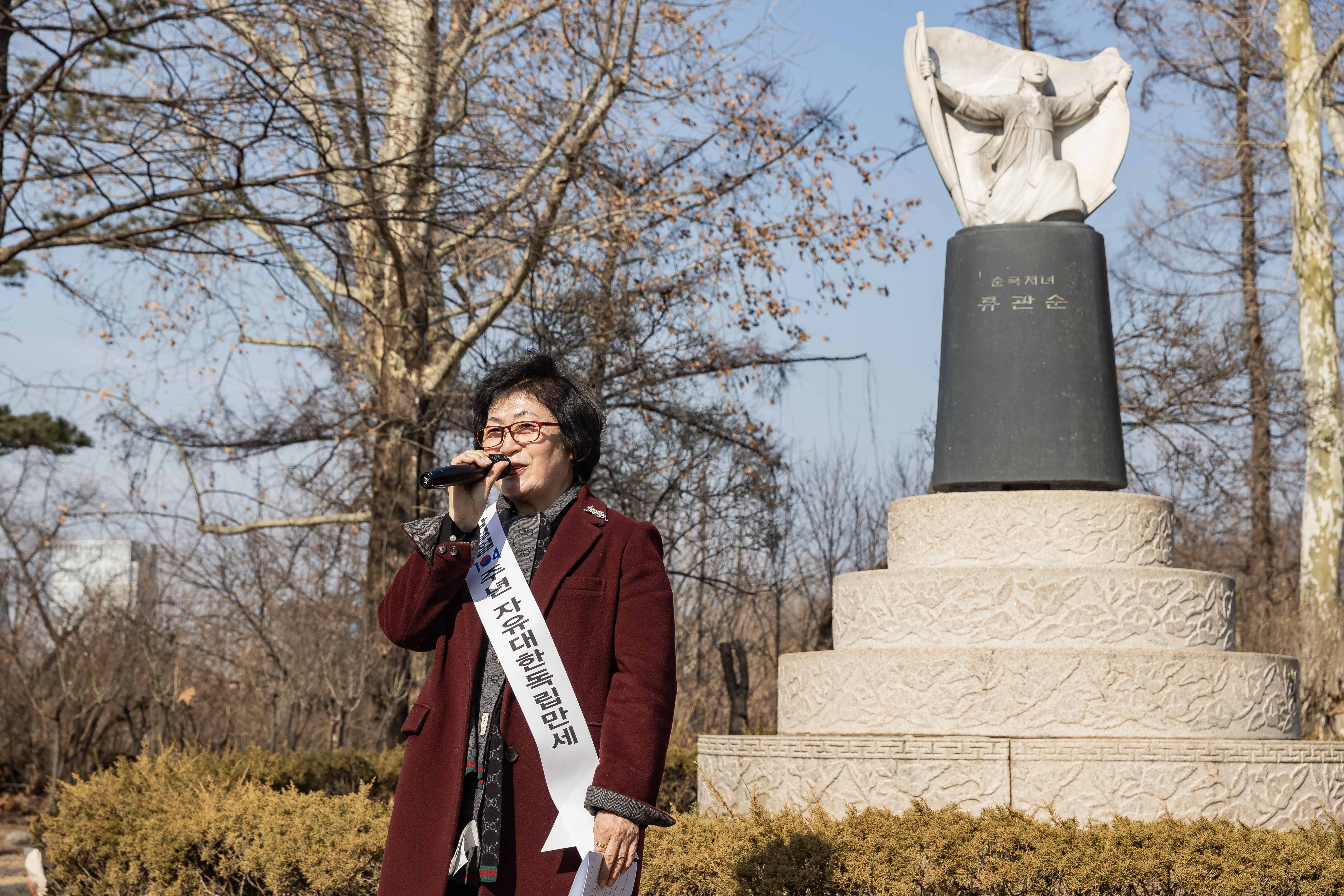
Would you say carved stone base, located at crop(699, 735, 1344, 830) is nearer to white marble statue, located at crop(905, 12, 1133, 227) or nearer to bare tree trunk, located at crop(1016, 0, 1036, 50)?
white marble statue, located at crop(905, 12, 1133, 227)

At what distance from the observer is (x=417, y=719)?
2.82 meters

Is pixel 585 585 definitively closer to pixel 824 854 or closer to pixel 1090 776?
pixel 824 854

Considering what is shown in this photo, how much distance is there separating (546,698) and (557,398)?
0.68 m

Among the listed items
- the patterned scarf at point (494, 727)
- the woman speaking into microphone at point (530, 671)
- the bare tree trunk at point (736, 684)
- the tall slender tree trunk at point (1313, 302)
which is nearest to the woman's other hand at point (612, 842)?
the woman speaking into microphone at point (530, 671)

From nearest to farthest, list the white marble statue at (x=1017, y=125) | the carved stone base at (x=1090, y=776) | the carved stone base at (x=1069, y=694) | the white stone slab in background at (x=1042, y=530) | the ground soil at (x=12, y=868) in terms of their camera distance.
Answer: the carved stone base at (x=1090, y=776), the carved stone base at (x=1069, y=694), the white stone slab in background at (x=1042, y=530), the white marble statue at (x=1017, y=125), the ground soil at (x=12, y=868)

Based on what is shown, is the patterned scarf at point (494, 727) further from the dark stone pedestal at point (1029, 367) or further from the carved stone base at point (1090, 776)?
the dark stone pedestal at point (1029, 367)

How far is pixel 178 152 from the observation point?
26.2 ft

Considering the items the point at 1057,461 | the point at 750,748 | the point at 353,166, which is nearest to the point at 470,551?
the point at 750,748

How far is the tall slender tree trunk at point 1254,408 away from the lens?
14383mm

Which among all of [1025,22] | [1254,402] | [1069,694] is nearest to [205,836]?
[1069,694]

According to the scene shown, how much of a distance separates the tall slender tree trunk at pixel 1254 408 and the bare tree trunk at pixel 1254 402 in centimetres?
2

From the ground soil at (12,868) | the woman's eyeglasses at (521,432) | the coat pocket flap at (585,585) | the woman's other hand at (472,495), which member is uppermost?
the woman's eyeglasses at (521,432)

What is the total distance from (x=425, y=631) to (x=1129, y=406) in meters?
13.4

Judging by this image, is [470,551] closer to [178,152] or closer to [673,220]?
[178,152]
